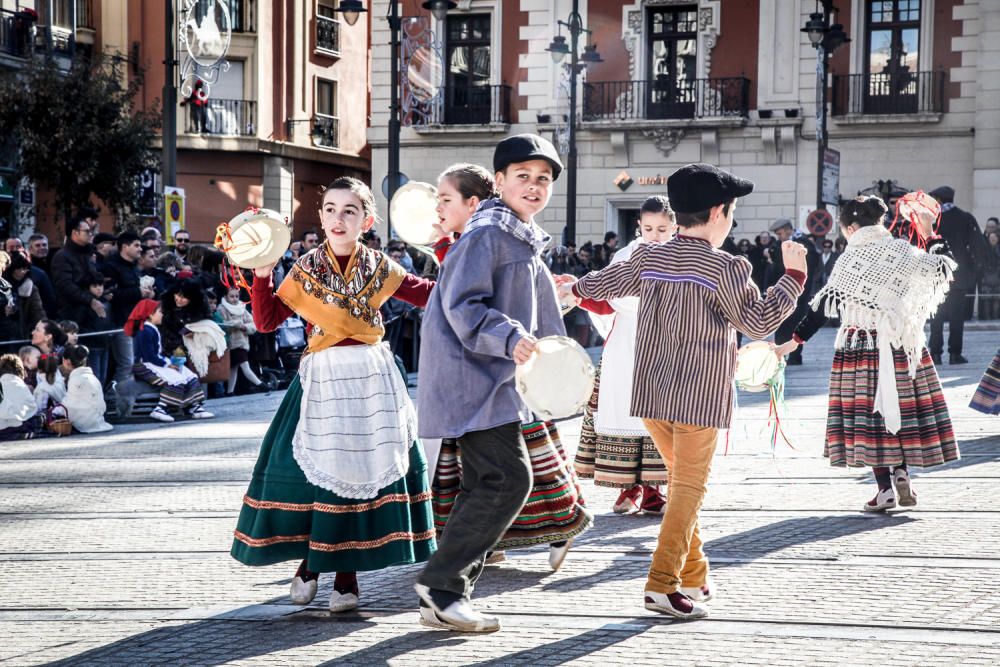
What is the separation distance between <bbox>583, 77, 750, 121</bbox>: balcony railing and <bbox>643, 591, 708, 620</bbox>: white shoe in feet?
94.9

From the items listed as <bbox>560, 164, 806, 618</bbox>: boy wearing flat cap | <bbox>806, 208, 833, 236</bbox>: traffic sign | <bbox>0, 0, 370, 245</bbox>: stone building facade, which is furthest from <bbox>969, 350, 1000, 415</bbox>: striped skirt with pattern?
<bbox>0, 0, 370, 245</bbox>: stone building facade

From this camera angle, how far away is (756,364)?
6.45m

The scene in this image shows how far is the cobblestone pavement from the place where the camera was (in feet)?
16.4

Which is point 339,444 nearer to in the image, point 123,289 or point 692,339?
point 692,339

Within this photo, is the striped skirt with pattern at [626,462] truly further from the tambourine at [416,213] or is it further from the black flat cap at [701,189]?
the black flat cap at [701,189]

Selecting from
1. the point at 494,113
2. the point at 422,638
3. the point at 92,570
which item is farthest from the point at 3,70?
the point at 422,638

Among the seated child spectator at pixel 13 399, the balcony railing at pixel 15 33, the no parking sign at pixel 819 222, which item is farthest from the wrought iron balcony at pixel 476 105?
the seated child spectator at pixel 13 399

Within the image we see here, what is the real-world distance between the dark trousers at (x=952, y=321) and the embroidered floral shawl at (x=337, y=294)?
12641 millimetres

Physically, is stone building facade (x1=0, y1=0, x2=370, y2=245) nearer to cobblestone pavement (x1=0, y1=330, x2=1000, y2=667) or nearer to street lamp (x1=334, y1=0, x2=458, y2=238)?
street lamp (x1=334, y1=0, x2=458, y2=238)

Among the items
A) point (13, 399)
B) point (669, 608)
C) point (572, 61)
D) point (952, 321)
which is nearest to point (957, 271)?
point (952, 321)

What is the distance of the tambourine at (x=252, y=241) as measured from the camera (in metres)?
5.76

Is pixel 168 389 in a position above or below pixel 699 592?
below

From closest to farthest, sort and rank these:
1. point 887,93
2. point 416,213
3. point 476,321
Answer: point 476,321 → point 416,213 → point 887,93

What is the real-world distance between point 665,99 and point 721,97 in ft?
4.49
